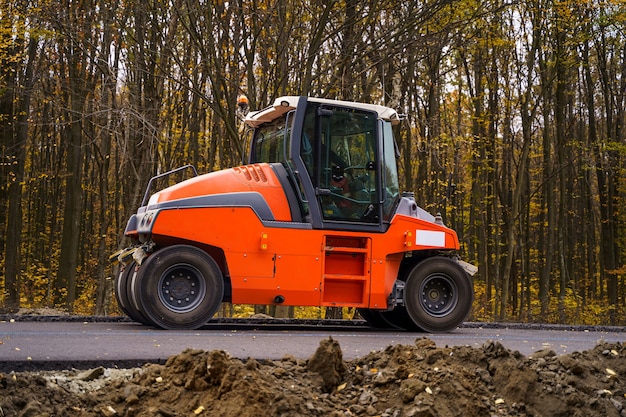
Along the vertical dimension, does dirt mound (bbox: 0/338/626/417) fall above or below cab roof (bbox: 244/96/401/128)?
below

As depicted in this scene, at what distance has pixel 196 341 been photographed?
820 centimetres

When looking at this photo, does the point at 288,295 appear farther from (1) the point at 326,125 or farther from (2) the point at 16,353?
(2) the point at 16,353

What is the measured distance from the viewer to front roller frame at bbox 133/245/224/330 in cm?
994

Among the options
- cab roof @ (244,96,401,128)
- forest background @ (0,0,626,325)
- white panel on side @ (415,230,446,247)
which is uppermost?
forest background @ (0,0,626,325)

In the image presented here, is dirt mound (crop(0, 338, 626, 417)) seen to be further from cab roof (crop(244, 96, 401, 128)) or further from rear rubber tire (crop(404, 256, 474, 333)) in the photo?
cab roof (crop(244, 96, 401, 128))

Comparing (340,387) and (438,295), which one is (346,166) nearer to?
(438,295)

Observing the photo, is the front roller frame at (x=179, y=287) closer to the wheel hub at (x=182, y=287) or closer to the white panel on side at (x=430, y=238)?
the wheel hub at (x=182, y=287)

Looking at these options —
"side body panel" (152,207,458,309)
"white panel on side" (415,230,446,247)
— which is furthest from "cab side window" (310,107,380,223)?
"white panel on side" (415,230,446,247)

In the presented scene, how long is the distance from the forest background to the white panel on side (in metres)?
0.72

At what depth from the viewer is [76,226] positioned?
21703mm

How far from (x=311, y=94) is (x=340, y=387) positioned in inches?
468

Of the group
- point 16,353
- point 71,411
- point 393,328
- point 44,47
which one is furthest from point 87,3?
point 71,411

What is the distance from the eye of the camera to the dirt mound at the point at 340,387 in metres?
4.90

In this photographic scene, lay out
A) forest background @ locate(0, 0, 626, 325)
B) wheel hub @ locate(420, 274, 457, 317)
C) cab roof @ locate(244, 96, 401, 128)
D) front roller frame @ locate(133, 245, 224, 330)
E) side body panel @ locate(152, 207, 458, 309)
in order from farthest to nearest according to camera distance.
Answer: forest background @ locate(0, 0, 626, 325) < wheel hub @ locate(420, 274, 457, 317) < cab roof @ locate(244, 96, 401, 128) < side body panel @ locate(152, 207, 458, 309) < front roller frame @ locate(133, 245, 224, 330)
